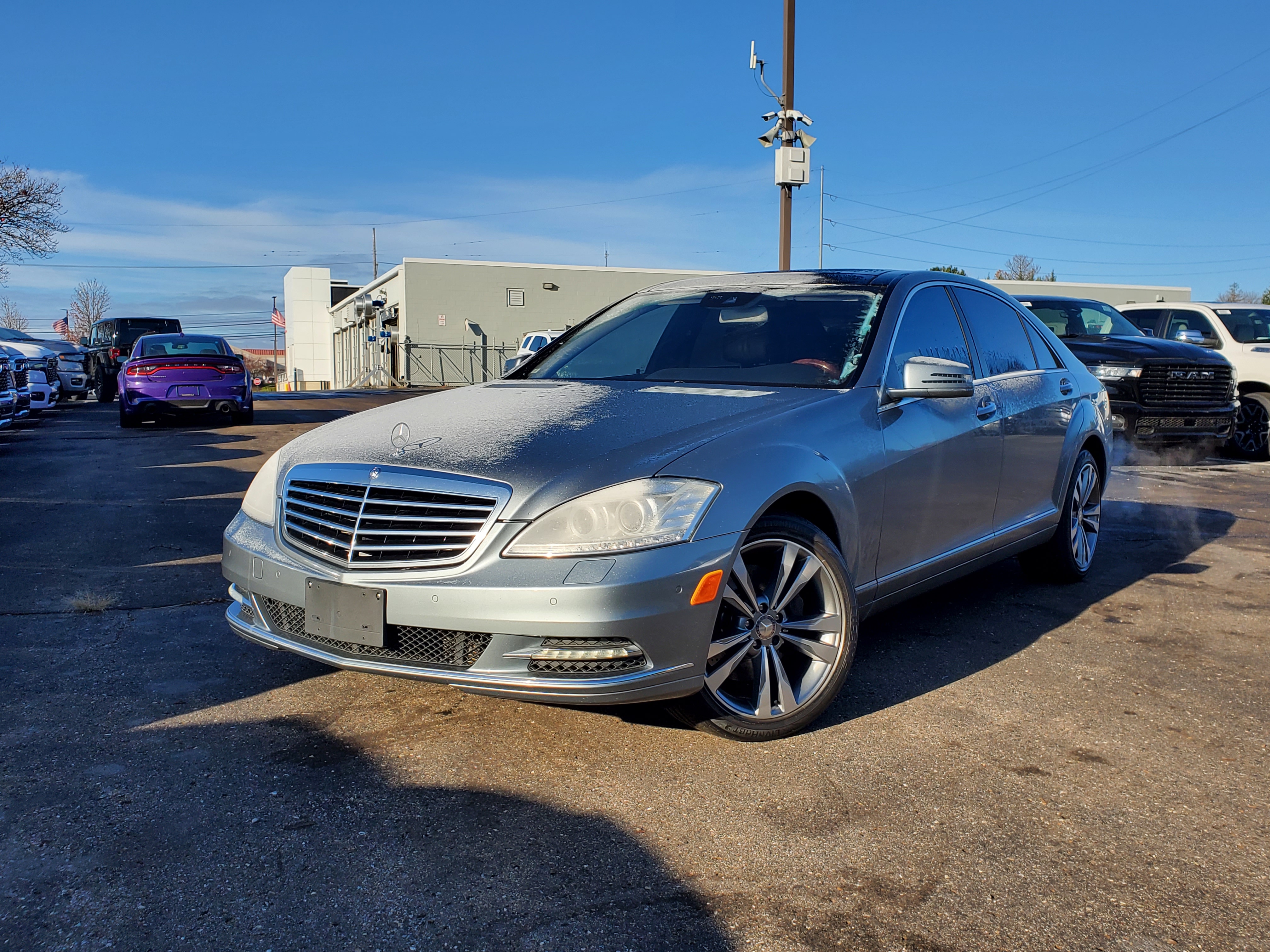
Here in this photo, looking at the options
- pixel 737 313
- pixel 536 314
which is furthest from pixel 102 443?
pixel 536 314

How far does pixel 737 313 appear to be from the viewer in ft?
14.7

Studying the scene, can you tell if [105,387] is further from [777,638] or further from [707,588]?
[707,588]

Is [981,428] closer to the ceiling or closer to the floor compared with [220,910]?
closer to the ceiling

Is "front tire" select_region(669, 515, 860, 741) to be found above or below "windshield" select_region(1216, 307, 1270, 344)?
below

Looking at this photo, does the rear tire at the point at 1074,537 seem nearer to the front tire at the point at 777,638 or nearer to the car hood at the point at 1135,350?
the front tire at the point at 777,638

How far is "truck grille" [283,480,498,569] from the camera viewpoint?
301 centimetres

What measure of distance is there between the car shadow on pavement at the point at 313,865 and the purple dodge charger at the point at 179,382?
506 inches

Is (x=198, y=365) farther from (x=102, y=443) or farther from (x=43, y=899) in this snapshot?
(x=43, y=899)

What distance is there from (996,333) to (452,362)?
136ft

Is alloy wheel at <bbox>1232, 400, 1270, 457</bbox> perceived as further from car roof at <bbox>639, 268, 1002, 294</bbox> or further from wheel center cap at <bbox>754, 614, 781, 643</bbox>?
wheel center cap at <bbox>754, 614, 781, 643</bbox>

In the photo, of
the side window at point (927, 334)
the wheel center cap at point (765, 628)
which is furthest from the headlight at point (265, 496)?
the side window at point (927, 334)

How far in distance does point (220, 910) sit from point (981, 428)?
11.3 feet

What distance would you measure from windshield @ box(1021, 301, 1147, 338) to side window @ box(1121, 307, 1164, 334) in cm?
143

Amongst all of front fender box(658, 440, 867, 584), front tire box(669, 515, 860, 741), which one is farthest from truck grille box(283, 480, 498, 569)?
front tire box(669, 515, 860, 741)
